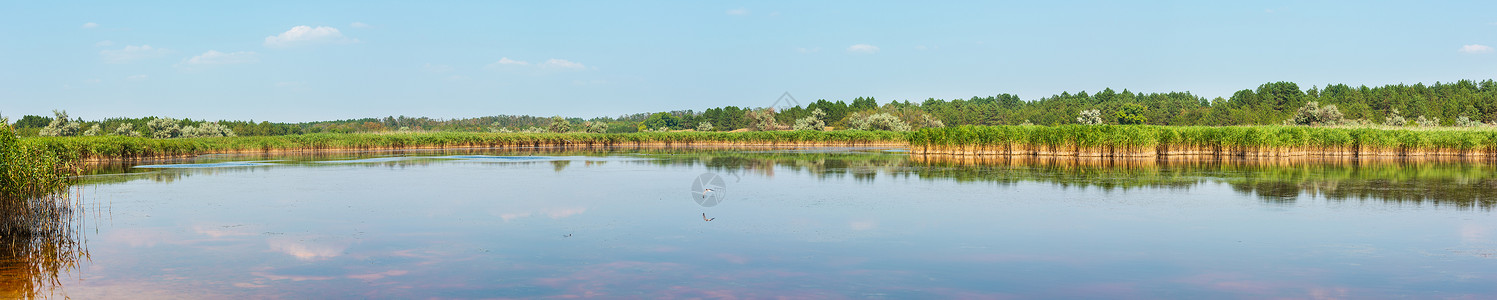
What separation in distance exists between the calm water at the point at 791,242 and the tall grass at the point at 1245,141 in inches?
580

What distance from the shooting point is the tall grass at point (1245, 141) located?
36656mm

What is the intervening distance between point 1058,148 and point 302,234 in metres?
31.7

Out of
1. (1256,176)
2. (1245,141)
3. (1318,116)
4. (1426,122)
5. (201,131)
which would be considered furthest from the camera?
(1318,116)

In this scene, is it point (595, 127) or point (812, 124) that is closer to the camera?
point (812, 124)

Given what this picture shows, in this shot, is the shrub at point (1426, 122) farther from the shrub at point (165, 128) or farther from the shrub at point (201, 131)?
the shrub at point (165, 128)

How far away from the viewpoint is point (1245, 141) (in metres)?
36.9

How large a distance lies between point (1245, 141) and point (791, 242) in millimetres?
31295

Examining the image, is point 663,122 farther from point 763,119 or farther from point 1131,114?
point 1131,114

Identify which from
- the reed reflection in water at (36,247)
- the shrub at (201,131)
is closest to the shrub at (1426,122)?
the reed reflection in water at (36,247)

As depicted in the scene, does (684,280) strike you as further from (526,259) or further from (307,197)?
(307,197)

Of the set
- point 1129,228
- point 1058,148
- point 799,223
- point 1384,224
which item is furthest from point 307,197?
point 1058,148

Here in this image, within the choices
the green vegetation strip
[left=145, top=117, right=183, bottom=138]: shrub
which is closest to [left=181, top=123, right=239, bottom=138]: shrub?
[left=145, top=117, right=183, bottom=138]: shrub

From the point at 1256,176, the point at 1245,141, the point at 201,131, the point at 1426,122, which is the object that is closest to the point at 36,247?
the point at 1256,176

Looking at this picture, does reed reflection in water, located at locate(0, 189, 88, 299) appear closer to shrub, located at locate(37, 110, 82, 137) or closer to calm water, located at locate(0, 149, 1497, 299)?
calm water, located at locate(0, 149, 1497, 299)
